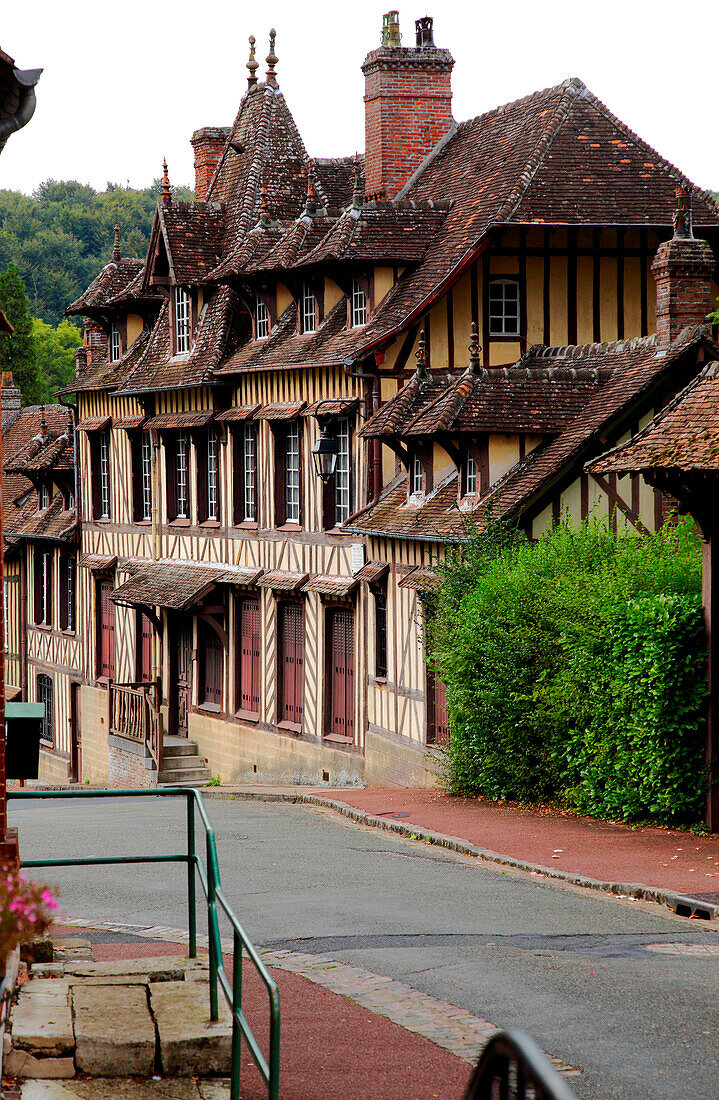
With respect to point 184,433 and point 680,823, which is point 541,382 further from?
point 184,433

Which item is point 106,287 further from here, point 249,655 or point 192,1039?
point 192,1039

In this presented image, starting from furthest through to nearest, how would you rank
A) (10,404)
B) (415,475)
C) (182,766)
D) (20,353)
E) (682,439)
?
1. (20,353)
2. (10,404)
3. (182,766)
4. (415,475)
5. (682,439)

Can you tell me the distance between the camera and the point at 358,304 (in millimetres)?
23891

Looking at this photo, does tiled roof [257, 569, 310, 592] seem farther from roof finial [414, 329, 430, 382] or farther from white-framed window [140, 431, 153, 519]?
white-framed window [140, 431, 153, 519]

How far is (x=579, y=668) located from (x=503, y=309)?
8.37 m

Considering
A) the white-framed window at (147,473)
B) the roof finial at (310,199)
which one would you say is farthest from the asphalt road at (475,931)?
the white-framed window at (147,473)

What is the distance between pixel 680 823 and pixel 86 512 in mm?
22063

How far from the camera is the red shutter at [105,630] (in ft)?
109

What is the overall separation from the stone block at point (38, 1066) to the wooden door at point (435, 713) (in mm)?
13762

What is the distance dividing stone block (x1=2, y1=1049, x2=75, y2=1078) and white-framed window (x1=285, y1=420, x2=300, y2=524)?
735 inches

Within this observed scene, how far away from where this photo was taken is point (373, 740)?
2270 centimetres

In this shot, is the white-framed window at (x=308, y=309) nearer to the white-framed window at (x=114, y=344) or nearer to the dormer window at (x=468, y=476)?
the dormer window at (x=468, y=476)

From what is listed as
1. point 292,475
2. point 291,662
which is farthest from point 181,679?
point 292,475

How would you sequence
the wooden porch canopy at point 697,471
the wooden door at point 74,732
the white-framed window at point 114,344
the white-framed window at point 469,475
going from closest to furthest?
the wooden porch canopy at point 697,471
the white-framed window at point 469,475
the white-framed window at point 114,344
the wooden door at point 74,732
